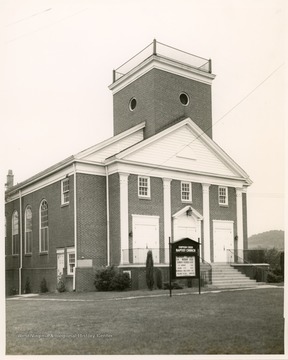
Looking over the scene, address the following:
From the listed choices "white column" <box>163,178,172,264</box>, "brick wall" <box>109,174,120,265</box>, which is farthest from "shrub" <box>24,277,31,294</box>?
"white column" <box>163,178,172,264</box>

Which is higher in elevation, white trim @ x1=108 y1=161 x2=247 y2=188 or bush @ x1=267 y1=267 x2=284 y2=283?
white trim @ x1=108 y1=161 x2=247 y2=188

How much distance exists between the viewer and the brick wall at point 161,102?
2373cm

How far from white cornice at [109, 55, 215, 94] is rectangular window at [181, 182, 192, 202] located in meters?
5.05

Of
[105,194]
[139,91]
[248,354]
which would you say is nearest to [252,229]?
[248,354]

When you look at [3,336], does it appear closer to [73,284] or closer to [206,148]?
[73,284]

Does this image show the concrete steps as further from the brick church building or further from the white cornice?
the white cornice

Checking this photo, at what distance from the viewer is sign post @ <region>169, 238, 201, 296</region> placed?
15.9m

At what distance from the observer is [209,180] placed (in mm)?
24469

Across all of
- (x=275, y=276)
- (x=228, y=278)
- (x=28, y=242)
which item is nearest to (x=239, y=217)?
(x=228, y=278)

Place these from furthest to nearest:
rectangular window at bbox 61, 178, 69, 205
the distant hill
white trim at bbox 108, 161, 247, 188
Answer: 1. rectangular window at bbox 61, 178, 69, 205
2. white trim at bbox 108, 161, 247, 188
3. the distant hill

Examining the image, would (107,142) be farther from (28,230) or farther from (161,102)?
(28,230)

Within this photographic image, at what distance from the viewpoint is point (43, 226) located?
2480cm

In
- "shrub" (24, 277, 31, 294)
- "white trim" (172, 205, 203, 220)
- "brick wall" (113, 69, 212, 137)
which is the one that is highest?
"brick wall" (113, 69, 212, 137)

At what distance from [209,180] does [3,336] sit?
14.7 meters
